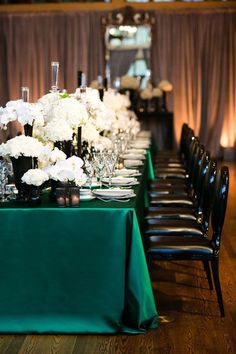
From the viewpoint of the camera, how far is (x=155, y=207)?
215 inches

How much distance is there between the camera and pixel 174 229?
14.9 ft

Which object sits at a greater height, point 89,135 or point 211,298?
point 89,135

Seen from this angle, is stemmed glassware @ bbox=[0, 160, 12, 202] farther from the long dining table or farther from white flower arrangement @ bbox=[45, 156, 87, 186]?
white flower arrangement @ bbox=[45, 156, 87, 186]

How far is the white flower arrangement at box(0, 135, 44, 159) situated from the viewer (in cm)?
374

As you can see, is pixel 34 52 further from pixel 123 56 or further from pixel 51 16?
pixel 123 56

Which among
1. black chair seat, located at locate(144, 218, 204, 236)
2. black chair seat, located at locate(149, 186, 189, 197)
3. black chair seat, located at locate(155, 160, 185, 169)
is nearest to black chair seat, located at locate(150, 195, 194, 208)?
black chair seat, located at locate(149, 186, 189, 197)

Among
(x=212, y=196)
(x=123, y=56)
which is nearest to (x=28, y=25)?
(x=123, y=56)

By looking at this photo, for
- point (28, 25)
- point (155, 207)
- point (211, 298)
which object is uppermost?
point (28, 25)

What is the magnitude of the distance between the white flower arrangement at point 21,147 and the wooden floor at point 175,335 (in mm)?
1052

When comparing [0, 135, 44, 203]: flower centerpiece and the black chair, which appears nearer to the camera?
[0, 135, 44, 203]: flower centerpiece

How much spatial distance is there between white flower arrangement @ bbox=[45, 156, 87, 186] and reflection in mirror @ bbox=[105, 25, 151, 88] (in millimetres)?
9145

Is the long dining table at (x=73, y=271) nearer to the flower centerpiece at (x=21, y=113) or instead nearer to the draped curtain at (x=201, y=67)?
the flower centerpiece at (x=21, y=113)

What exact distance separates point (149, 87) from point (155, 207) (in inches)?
301

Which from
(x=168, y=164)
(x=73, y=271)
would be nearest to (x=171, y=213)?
(x=73, y=271)
